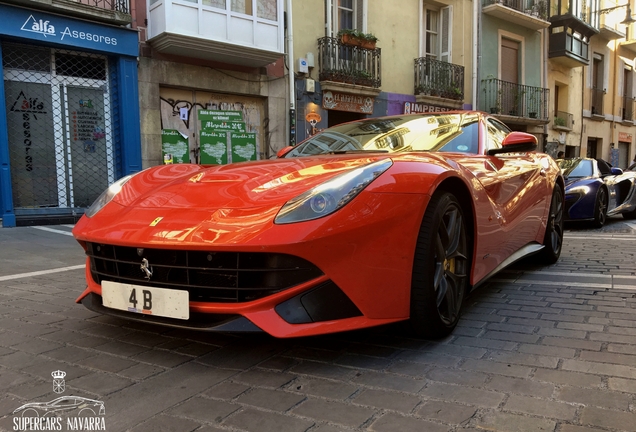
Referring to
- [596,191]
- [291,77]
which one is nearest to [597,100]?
[291,77]

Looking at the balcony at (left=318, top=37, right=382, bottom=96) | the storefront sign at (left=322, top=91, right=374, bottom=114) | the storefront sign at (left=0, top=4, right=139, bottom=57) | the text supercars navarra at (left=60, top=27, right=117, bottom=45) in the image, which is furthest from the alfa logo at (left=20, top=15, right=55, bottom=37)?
the storefront sign at (left=322, top=91, right=374, bottom=114)

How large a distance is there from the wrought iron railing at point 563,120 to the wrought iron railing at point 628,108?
6.05m

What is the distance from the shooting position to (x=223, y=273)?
2049 millimetres

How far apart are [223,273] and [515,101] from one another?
18.6 metres

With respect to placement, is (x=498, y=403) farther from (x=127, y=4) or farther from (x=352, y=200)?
(x=127, y=4)

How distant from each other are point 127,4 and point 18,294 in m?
7.84

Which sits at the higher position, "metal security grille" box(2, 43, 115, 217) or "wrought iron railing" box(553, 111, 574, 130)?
"wrought iron railing" box(553, 111, 574, 130)

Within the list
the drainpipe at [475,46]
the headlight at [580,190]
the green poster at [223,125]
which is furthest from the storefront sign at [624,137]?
the green poster at [223,125]

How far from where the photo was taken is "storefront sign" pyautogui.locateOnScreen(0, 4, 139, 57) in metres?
8.29

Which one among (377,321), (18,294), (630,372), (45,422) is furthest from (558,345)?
(18,294)

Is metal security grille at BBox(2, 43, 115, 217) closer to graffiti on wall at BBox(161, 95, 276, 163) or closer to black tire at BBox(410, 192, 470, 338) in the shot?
graffiti on wall at BBox(161, 95, 276, 163)

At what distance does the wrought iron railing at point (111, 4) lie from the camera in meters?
9.21

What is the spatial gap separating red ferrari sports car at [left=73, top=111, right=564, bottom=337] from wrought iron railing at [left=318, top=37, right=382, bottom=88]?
1034cm

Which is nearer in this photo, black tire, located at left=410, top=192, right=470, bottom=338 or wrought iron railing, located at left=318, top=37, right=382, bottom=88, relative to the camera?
black tire, located at left=410, top=192, right=470, bottom=338
